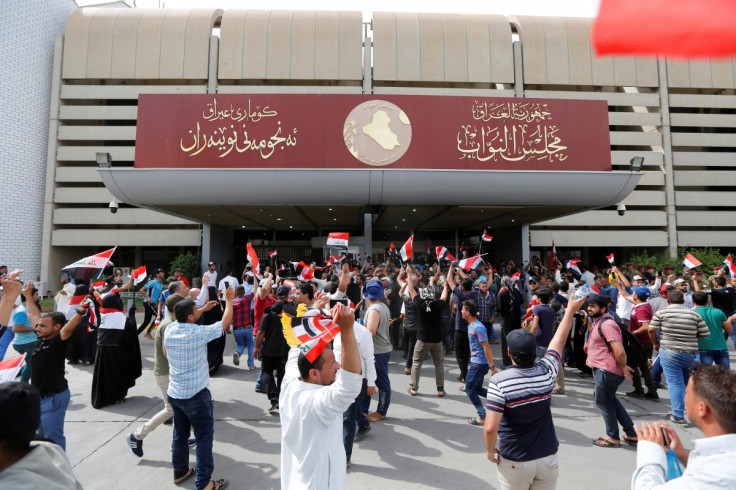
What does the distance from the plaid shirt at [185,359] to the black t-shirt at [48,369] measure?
3.55ft

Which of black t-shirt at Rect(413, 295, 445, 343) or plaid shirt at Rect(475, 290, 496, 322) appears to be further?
plaid shirt at Rect(475, 290, 496, 322)

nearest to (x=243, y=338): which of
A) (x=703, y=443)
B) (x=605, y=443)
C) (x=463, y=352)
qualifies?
(x=463, y=352)

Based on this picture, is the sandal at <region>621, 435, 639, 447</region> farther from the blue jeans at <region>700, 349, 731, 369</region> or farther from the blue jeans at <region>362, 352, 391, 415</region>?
the blue jeans at <region>362, 352, 391, 415</region>

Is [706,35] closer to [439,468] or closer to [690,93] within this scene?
[439,468]

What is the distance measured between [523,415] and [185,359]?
3018 millimetres

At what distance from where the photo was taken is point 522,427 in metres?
2.47

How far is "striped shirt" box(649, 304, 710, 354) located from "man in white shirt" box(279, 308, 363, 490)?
16.8 ft

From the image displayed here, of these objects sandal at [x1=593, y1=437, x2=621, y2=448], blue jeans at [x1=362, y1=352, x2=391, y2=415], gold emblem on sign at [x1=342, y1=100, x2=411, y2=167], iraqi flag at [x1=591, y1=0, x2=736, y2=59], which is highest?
gold emblem on sign at [x1=342, y1=100, x2=411, y2=167]

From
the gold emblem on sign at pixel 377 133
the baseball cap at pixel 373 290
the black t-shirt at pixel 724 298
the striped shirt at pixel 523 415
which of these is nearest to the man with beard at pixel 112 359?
the baseball cap at pixel 373 290

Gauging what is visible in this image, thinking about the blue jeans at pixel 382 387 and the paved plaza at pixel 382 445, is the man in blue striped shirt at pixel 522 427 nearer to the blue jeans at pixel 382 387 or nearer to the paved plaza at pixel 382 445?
the paved plaza at pixel 382 445

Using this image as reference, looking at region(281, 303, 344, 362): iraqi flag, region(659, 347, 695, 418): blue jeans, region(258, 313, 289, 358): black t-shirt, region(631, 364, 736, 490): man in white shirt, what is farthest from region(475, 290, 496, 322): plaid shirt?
region(631, 364, 736, 490): man in white shirt

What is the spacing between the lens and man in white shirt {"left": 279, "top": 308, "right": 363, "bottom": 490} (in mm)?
1936

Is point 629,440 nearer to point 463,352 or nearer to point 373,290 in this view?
point 463,352

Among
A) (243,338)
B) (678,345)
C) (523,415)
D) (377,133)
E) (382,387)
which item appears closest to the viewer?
(523,415)
